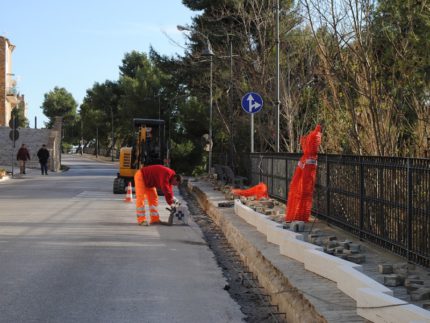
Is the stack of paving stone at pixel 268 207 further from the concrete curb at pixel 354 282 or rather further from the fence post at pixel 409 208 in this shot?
the fence post at pixel 409 208

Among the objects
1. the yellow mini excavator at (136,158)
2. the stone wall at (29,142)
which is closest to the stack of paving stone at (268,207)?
the yellow mini excavator at (136,158)

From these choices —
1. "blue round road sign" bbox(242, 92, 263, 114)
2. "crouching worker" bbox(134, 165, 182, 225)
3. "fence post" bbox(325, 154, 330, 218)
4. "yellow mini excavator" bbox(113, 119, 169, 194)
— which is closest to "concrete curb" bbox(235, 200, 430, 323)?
"fence post" bbox(325, 154, 330, 218)

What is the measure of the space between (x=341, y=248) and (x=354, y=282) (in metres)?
1.96

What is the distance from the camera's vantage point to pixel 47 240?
11.8 metres

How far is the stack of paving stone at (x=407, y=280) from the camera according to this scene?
5705 mm

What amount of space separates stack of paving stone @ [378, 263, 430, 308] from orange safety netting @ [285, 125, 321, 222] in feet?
13.3

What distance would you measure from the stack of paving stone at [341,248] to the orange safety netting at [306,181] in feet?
6.80

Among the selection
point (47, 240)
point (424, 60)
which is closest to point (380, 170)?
point (424, 60)

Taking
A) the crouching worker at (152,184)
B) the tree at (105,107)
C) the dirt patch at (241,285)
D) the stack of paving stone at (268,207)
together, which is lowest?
the dirt patch at (241,285)

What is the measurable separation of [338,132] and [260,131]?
43.8 feet

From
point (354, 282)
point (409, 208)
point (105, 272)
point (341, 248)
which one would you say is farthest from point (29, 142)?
point (354, 282)

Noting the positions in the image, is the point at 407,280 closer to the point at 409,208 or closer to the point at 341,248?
the point at 409,208

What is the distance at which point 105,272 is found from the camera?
28.8ft

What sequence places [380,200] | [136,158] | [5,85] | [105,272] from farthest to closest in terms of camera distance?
[5,85] < [136,158] < [380,200] < [105,272]
